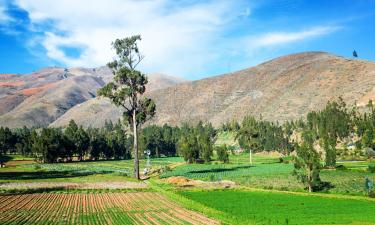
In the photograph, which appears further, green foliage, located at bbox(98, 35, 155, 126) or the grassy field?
green foliage, located at bbox(98, 35, 155, 126)

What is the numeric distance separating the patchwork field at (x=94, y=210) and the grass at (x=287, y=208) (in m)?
4.44

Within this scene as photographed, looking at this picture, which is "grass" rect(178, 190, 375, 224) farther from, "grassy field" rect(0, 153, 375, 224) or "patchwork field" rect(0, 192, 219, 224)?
"patchwork field" rect(0, 192, 219, 224)

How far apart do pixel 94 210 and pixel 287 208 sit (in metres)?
20.0

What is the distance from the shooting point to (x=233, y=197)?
5166 cm

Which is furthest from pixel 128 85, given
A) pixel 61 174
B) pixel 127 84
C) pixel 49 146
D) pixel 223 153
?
pixel 49 146

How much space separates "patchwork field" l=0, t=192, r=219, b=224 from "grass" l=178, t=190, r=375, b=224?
4.44 meters

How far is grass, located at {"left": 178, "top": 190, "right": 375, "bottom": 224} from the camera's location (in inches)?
1358

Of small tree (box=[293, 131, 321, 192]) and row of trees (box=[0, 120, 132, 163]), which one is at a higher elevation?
row of trees (box=[0, 120, 132, 163])

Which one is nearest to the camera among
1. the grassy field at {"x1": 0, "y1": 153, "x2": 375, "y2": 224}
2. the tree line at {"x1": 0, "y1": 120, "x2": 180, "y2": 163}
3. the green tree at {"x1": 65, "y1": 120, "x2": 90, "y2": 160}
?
the grassy field at {"x1": 0, "y1": 153, "x2": 375, "y2": 224}

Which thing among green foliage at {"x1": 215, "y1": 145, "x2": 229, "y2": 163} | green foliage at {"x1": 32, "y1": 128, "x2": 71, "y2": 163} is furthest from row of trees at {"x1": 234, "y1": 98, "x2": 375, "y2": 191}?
green foliage at {"x1": 32, "y1": 128, "x2": 71, "y2": 163}

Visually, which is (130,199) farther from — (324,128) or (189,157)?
(324,128)

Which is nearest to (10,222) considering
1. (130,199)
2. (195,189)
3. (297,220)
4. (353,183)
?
(130,199)

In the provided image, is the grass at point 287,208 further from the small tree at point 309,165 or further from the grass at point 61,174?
the grass at point 61,174

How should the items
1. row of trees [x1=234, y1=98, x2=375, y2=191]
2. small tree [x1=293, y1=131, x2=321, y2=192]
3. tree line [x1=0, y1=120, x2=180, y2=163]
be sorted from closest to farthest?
small tree [x1=293, y1=131, x2=321, y2=192] < row of trees [x1=234, y1=98, x2=375, y2=191] < tree line [x1=0, y1=120, x2=180, y2=163]
